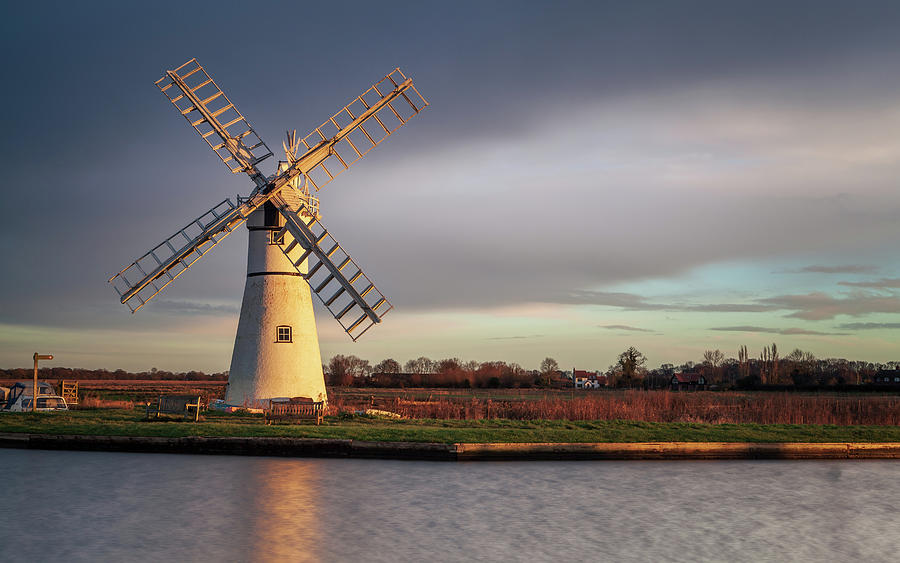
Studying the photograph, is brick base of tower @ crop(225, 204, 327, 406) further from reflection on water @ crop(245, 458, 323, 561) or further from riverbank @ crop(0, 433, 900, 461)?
reflection on water @ crop(245, 458, 323, 561)

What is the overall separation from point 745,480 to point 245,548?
9.43 m

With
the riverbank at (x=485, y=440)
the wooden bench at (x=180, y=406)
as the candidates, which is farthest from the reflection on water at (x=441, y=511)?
the wooden bench at (x=180, y=406)

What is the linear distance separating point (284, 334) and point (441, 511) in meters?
18.2

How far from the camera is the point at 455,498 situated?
11.8 metres

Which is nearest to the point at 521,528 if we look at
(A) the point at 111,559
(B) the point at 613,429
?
(A) the point at 111,559

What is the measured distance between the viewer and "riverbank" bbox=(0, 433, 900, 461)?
1673 centimetres

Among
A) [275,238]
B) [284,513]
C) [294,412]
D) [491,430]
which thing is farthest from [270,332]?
[284,513]

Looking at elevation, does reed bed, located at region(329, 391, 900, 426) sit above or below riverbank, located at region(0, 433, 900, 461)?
above

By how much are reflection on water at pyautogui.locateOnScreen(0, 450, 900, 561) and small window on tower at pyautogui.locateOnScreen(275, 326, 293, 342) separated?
39.3 feet

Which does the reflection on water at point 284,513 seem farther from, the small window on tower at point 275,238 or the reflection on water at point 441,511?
the small window on tower at point 275,238

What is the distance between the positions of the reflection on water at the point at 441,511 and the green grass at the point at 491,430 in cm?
263

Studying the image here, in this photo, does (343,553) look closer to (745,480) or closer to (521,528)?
(521,528)

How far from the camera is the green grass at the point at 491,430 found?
60.8 ft

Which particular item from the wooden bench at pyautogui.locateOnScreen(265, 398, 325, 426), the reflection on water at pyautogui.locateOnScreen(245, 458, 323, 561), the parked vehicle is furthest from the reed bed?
the reflection on water at pyautogui.locateOnScreen(245, 458, 323, 561)
